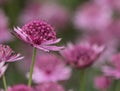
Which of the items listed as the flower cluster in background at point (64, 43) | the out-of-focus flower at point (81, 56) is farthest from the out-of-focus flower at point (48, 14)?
the out-of-focus flower at point (81, 56)

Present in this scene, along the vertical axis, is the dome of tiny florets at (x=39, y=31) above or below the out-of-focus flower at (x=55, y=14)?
above

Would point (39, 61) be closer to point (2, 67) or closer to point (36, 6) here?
point (2, 67)

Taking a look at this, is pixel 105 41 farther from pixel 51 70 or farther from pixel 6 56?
pixel 6 56

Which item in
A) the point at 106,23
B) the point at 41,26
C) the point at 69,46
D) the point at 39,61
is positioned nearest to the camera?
the point at 41,26

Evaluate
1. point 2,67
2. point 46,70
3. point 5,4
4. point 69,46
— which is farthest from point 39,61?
point 5,4

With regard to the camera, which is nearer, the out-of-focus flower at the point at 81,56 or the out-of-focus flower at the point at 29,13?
the out-of-focus flower at the point at 81,56

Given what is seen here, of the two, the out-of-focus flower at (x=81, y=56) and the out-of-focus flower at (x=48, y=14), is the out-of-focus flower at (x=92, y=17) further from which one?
the out-of-focus flower at (x=81, y=56)

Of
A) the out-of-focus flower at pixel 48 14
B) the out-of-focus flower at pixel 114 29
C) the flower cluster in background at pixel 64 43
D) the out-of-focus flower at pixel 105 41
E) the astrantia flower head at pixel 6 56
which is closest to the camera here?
the astrantia flower head at pixel 6 56

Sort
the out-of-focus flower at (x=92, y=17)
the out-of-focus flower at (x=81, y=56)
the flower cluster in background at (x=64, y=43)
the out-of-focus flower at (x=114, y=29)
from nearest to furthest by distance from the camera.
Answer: the flower cluster in background at (x=64, y=43) < the out-of-focus flower at (x=81, y=56) < the out-of-focus flower at (x=114, y=29) < the out-of-focus flower at (x=92, y=17)
